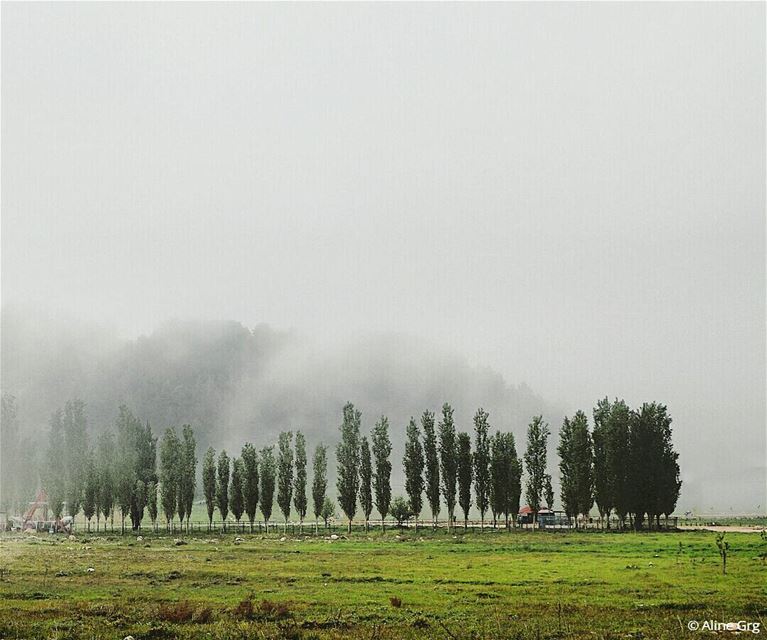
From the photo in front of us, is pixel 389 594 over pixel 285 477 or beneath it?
over

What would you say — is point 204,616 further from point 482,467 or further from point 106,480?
point 106,480

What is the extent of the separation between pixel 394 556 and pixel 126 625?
108 ft

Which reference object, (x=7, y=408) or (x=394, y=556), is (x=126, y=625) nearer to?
(x=394, y=556)

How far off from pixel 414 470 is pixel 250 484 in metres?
27.5

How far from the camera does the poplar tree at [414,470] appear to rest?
4092 inches

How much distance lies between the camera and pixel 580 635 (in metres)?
23.4

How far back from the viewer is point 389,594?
1326 inches

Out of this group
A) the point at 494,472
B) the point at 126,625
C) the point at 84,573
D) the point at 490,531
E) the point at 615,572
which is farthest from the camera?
the point at 494,472

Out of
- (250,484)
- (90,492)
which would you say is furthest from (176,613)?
(90,492)

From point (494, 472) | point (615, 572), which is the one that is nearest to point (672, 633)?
point (615, 572)

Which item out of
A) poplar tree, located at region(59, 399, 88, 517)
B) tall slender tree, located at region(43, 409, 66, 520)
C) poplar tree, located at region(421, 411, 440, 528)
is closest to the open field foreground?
poplar tree, located at region(421, 411, 440, 528)

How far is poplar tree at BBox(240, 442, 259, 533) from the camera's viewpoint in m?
111

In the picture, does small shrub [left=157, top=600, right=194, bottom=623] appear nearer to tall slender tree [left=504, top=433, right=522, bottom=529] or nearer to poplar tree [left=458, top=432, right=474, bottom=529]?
tall slender tree [left=504, top=433, right=522, bottom=529]

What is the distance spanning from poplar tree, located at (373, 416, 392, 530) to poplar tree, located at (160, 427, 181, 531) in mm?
33190
